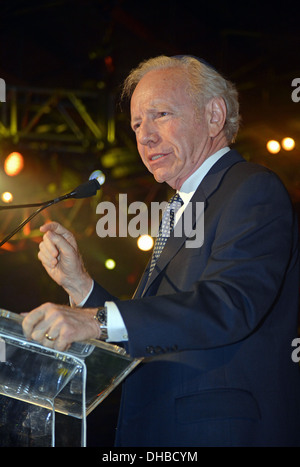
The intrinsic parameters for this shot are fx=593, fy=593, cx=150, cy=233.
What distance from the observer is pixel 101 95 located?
17.2 feet

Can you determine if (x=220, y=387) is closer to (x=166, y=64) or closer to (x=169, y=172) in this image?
(x=169, y=172)

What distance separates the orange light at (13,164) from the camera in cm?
521

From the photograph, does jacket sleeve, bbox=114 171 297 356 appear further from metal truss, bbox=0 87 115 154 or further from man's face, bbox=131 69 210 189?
metal truss, bbox=0 87 115 154

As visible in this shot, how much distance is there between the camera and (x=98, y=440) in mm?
3914

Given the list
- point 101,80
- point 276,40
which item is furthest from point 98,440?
point 276,40

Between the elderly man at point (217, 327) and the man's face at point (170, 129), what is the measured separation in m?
0.17

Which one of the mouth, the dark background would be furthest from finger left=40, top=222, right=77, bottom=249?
the dark background

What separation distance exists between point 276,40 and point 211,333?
4.24 metres

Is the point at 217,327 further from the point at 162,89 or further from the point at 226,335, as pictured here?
the point at 162,89

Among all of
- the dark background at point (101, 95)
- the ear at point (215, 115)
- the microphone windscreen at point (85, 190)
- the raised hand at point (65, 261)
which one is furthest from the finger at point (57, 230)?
the dark background at point (101, 95)

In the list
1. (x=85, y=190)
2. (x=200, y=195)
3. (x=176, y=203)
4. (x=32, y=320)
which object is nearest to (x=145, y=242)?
(x=176, y=203)

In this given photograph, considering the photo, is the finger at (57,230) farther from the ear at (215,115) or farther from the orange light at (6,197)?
the orange light at (6,197)

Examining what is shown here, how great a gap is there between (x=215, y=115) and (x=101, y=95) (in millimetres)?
3012
